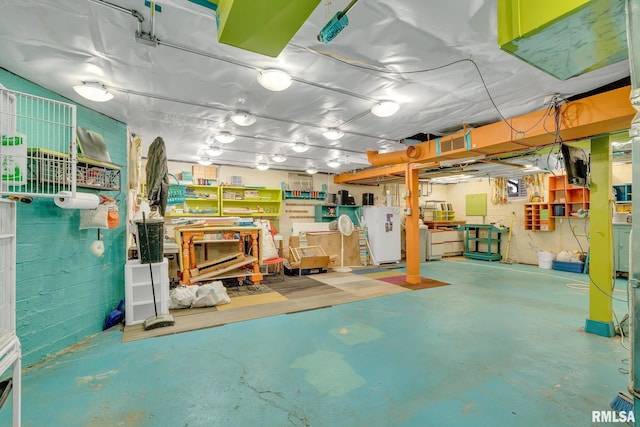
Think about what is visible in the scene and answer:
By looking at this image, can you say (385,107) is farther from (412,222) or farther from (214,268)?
(214,268)

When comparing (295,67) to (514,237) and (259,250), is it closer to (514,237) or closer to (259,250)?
(259,250)

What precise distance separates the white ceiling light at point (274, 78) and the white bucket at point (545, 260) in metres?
8.06

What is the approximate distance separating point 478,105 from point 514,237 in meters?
6.66

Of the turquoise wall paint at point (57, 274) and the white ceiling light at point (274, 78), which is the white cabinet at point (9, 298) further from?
the white ceiling light at point (274, 78)

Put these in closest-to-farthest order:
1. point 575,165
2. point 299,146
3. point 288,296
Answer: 1. point 575,165
2. point 288,296
3. point 299,146

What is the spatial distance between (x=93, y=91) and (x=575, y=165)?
17.7ft

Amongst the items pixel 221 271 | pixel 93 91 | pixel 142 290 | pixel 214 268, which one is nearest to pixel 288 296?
pixel 221 271

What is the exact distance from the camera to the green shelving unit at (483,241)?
27.9ft

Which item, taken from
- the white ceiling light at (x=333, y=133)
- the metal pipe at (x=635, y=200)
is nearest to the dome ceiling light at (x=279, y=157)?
the white ceiling light at (x=333, y=133)

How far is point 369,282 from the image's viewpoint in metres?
5.84

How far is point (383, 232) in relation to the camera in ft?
26.4

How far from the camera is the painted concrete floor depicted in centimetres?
193

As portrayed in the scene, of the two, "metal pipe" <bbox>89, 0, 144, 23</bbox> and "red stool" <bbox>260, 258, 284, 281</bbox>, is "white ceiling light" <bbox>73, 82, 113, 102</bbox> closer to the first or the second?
"metal pipe" <bbox>89, 0, 144, 23</bbox>

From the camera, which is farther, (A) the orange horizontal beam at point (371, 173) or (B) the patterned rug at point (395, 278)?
(A) the orange horizontal beam at point (371, 173)
